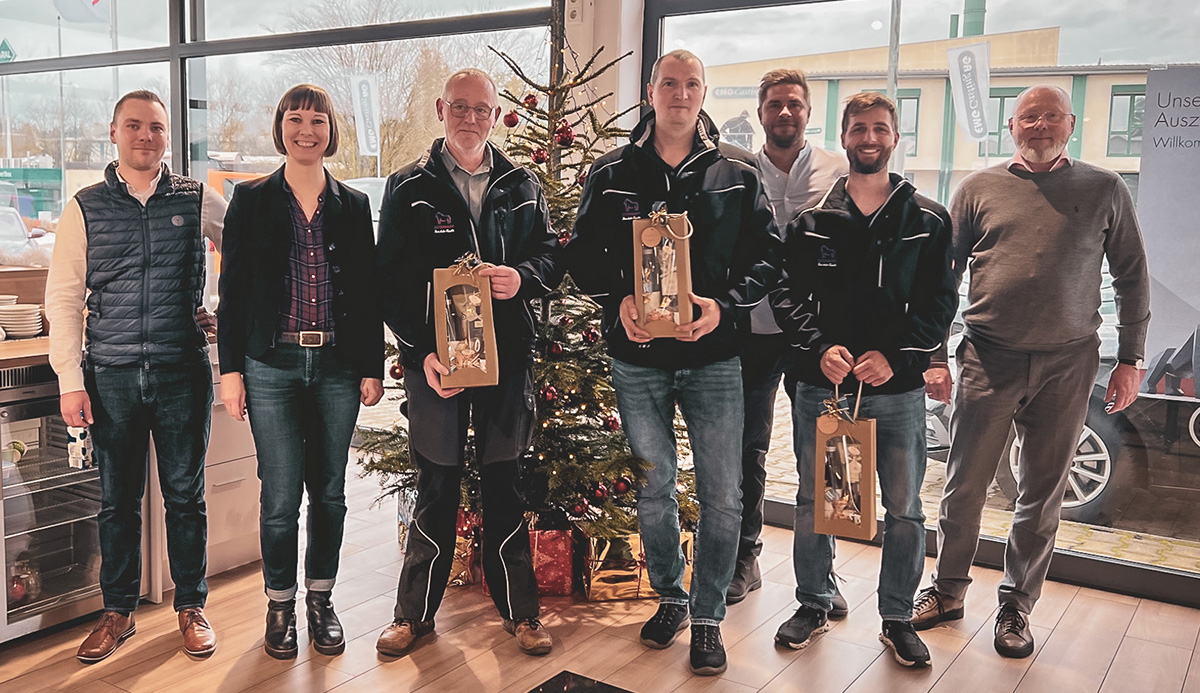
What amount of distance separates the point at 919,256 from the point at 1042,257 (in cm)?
48

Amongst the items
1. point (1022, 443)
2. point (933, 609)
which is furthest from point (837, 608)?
point (1022, 443)

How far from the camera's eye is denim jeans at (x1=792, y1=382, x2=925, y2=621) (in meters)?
2.92

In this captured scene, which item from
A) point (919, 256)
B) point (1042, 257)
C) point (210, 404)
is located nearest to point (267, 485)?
point (210, 404)

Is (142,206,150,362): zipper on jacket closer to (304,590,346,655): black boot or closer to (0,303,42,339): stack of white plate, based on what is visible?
(0,303,42,339): stack of white plate

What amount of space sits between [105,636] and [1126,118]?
3.83 m

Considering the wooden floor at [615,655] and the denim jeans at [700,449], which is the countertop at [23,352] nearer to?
the wooden floor at [615,655]

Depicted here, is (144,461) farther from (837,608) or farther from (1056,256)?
(1056,256)

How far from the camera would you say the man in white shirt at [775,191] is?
3279mm

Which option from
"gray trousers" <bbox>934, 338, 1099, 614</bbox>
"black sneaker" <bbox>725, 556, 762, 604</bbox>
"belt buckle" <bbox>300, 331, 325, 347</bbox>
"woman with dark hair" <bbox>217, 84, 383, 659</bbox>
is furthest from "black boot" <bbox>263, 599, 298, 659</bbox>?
"gray trousers" <bbox>934, 338, 1099, 614</bbox>

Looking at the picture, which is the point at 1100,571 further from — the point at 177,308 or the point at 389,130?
the point at 389,130

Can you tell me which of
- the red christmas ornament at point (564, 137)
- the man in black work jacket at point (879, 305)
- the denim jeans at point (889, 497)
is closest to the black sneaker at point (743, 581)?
the denim jeans at point (889, 497)

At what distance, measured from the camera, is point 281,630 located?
3027 mm

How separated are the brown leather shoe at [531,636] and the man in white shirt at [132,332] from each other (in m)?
0.92

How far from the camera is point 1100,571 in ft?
12.5
